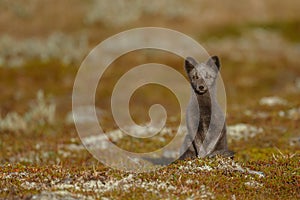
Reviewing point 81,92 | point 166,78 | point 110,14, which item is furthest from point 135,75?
point 110,14

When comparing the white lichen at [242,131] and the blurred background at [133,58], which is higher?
the blurred background at [133,58]

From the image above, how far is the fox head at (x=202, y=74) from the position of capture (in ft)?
38.6

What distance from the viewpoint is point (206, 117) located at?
12.0 metres

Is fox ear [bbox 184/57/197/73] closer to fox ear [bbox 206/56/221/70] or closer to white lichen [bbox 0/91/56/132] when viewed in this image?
fox ear [bbox 206/56/221/70]

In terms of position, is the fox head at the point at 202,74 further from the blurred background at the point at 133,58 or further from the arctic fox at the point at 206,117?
the blurred background at the point at 133,58

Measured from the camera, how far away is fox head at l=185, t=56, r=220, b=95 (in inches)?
464

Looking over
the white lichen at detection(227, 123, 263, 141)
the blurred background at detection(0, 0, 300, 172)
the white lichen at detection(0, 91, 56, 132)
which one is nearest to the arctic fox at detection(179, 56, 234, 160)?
the blurred background at detection(0, 0, 300, 172)

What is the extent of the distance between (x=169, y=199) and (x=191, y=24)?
42365 millimetres

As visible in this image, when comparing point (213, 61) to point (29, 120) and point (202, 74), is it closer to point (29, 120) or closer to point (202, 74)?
point (202, 74)

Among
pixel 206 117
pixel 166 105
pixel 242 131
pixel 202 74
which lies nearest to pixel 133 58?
pixel 166 105

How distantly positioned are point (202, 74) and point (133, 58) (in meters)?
29.1

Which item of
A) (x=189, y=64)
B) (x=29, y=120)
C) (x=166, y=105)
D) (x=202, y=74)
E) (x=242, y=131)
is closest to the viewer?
(x=202, y=74)

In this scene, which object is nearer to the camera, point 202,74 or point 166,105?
point 202,74

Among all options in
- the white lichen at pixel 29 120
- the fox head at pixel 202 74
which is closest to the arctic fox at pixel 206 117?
the fox head at pixel 202 74
